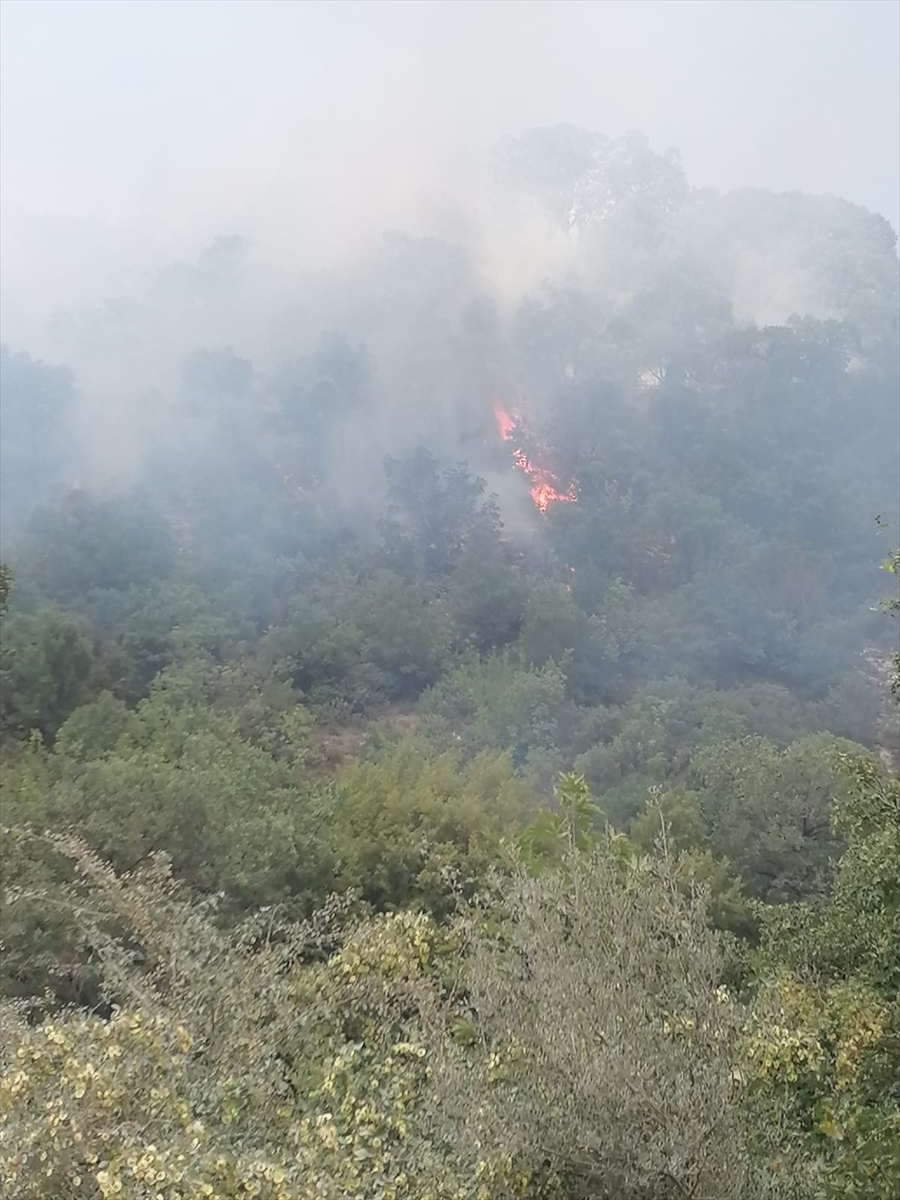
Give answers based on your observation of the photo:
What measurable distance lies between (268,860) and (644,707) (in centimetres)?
1517

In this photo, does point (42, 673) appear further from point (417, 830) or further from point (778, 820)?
point (778, 820)

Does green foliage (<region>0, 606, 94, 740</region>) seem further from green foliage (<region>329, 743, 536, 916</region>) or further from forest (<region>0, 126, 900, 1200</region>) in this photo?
green foliage (<region>329, 743, 536, 916</region>)

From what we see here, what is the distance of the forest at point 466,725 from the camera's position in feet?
14.0

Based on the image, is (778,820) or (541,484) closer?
(778,820)

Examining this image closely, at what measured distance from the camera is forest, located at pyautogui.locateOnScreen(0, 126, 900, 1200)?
4.27m

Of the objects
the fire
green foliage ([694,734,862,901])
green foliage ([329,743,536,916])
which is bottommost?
green foliage ([329,743,536,916])

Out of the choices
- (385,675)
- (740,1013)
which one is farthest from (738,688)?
(740,1013)

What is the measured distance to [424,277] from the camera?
5641 cm

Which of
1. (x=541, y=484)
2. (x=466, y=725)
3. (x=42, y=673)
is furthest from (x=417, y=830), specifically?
(x=541, y=484)

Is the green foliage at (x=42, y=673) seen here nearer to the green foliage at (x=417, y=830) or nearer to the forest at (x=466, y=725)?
the forest at (x=466, y=725)

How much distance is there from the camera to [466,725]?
2484 centimetres

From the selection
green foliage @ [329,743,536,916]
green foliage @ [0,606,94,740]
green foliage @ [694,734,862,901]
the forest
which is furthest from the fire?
green foliage @ [329,743,536,916]

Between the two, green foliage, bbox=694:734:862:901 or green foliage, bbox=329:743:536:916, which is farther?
green foliage, bbox=694:734:862:901

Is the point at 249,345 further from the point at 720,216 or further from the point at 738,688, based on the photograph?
the point at 720,216
